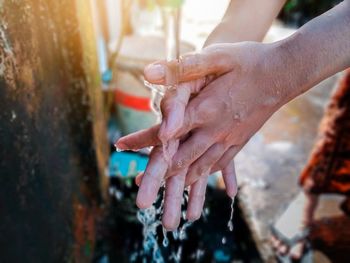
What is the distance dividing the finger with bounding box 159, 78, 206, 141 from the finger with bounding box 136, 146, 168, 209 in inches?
4.1

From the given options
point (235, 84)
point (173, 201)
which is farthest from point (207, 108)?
point (173, 201)

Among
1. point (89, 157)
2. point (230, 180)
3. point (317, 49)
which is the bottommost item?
point (89, 157)

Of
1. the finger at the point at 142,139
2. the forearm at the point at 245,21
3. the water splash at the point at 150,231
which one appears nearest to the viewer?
the finger at the point at 142,139

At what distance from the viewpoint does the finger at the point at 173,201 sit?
54.0 inches

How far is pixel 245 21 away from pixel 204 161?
88 centimetres

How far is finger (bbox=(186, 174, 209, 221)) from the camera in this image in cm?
151

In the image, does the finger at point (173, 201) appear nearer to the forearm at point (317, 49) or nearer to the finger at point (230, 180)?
the finger at point (230, 180)

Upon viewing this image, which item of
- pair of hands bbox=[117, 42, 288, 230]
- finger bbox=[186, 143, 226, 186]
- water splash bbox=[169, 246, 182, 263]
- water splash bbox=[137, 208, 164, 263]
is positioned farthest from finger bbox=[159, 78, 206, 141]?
water splash bbox=[169, 246, 182, 263]

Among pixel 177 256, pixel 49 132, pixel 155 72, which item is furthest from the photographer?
pixel 177 256

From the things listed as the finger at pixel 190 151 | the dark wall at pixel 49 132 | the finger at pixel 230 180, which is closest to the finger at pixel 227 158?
the finger at pixel 230 180

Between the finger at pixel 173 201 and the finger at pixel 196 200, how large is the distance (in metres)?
0.11

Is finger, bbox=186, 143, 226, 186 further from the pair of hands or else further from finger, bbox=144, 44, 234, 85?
finger, bbox=144, 44, 234, 85

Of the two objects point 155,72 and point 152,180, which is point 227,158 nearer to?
point 152,180

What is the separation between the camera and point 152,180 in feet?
4.45
